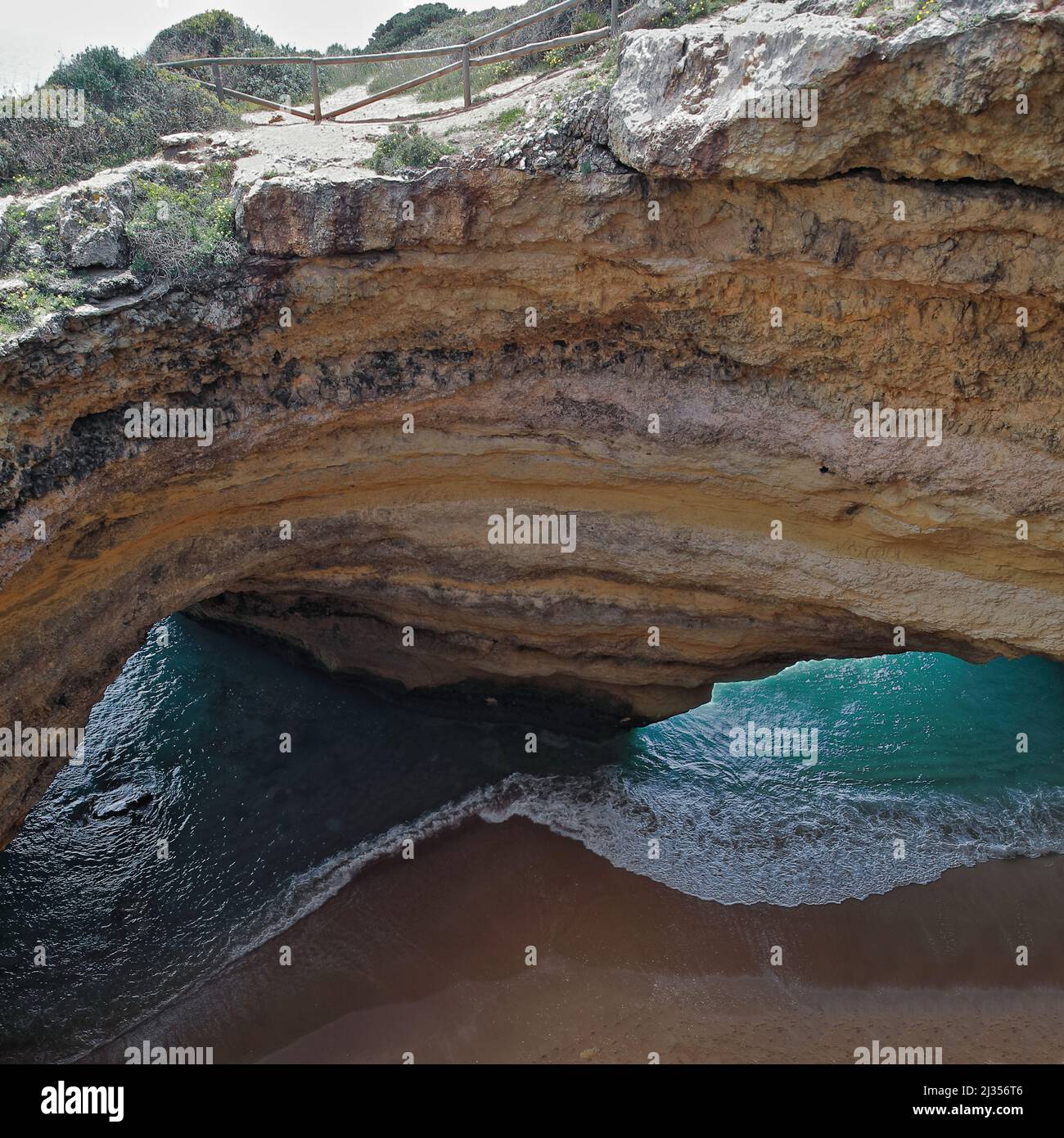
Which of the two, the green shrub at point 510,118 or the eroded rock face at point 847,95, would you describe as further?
the green shrub at point 510,118

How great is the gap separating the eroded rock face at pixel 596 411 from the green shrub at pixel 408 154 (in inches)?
14.3

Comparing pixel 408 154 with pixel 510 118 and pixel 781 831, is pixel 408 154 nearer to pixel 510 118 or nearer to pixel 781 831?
pixel 510 118

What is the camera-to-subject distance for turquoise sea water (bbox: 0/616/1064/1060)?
9484 millimetres

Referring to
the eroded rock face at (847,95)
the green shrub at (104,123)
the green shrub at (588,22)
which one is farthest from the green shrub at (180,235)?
the green shrub at (588,22)

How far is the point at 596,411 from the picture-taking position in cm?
854

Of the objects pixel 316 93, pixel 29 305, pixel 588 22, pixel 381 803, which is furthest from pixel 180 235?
pixel 381 803

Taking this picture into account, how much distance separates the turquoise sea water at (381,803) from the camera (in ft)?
31.1

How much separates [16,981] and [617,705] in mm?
7341

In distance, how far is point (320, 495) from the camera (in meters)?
9.54

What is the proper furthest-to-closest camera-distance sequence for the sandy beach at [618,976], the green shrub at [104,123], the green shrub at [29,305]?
the sandy beach at [618,976]
the green shrub at [104,123]
the green shrub at [29,305]

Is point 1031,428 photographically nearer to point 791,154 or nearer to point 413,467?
point 791,154

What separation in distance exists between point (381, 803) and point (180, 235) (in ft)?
22.5

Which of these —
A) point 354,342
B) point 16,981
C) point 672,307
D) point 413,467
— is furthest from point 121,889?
point 672,307

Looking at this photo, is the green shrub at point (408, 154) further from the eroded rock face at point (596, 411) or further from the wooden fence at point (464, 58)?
the wooden fence at point (464, 58)
